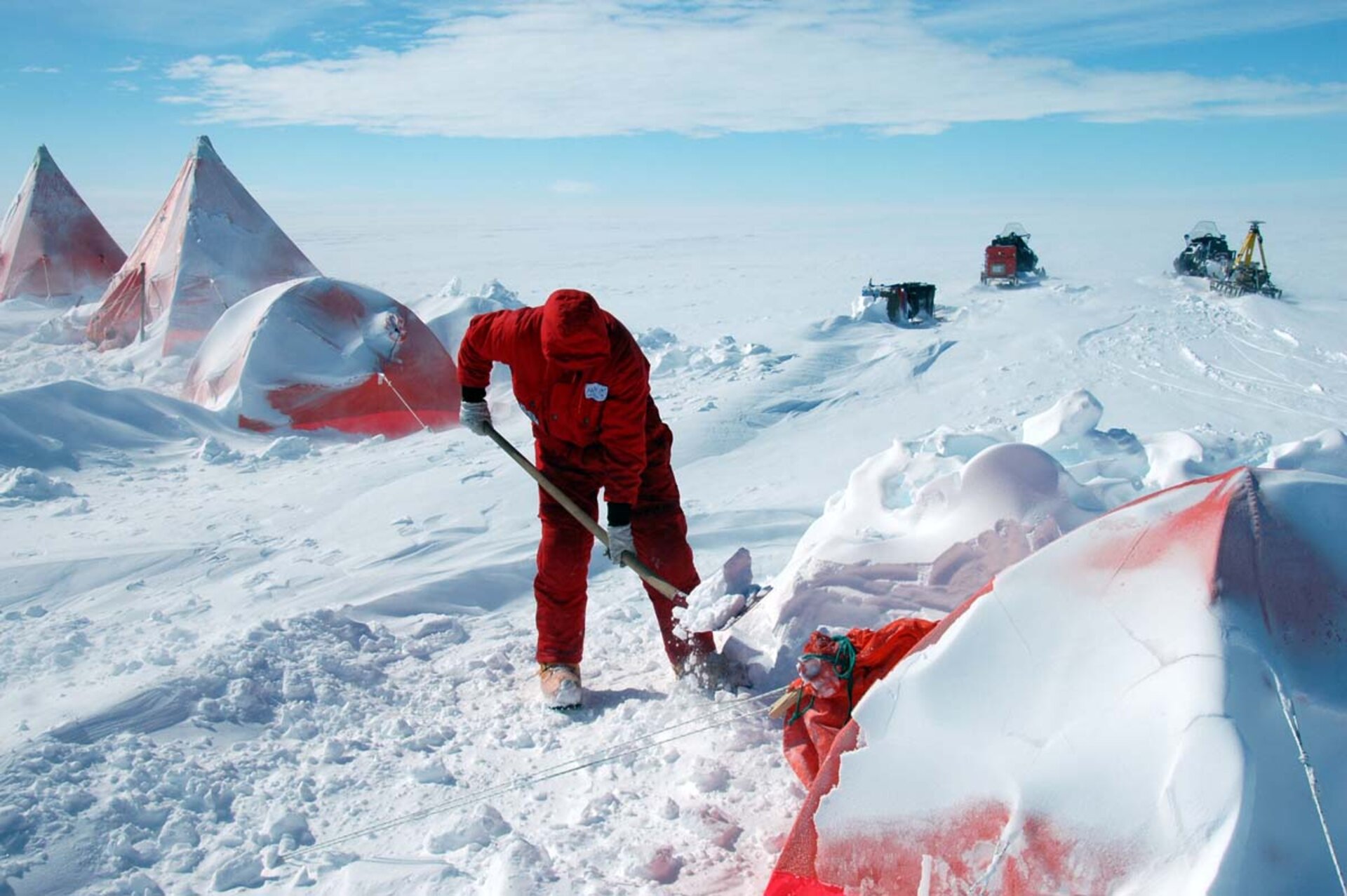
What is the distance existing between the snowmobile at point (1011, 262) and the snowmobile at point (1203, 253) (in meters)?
2.29

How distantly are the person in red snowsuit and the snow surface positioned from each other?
24cm

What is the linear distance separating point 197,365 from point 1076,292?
40.2 ft

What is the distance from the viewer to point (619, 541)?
→ 10.0ft

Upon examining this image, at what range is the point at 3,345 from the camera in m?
10.0

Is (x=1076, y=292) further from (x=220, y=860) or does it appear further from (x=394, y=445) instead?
(x=220, y=860)

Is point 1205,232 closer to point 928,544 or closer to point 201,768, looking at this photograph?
point 928,544

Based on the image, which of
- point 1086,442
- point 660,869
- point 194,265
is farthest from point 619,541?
point 194,265

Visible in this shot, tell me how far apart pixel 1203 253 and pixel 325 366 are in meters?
15.0

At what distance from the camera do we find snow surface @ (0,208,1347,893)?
2262mm

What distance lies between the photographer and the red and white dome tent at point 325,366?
23.1 feet

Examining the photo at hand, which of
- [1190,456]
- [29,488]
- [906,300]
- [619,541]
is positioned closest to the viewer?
[619,541]

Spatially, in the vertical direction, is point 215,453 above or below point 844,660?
below

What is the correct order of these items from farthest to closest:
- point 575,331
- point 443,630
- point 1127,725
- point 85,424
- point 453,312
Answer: point 453,312, point 85,424, point 443,630, point 575,331, point 1127,725

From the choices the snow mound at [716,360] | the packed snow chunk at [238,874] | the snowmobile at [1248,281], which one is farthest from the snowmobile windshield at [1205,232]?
the packed snow chunk at [238,874]
